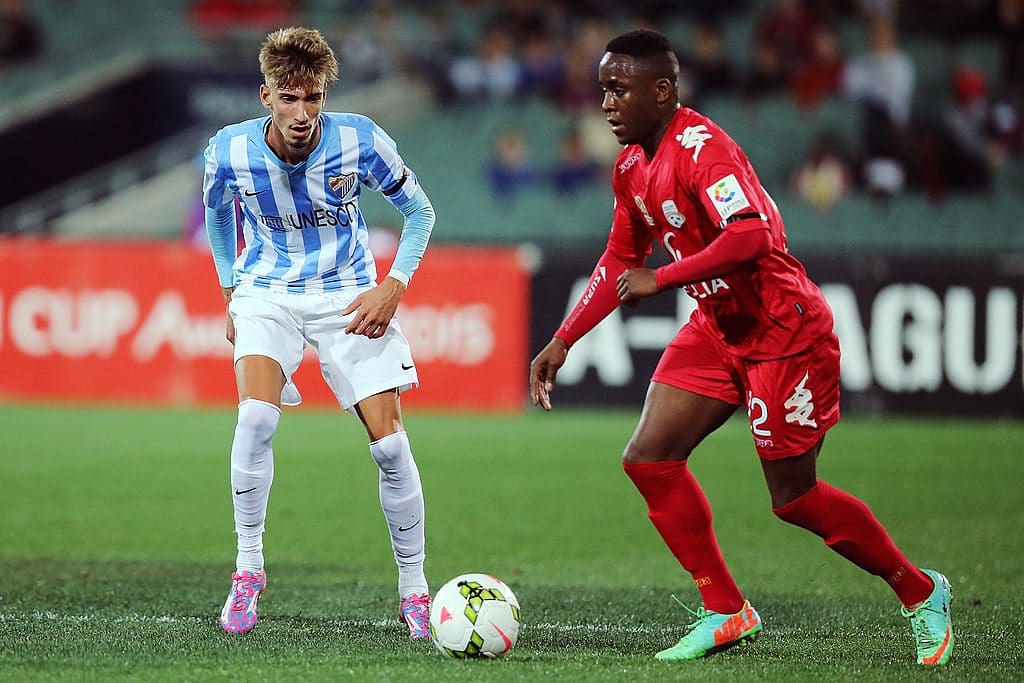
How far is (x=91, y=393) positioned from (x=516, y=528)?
7.72 metres

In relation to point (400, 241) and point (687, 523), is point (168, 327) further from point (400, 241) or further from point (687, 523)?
point (687, 523)

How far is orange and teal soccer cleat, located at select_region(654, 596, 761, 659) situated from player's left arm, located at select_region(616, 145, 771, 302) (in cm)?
120

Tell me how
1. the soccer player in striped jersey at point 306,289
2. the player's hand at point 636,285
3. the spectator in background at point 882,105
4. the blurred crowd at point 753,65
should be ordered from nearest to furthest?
the player's hand at point 636,285 → the soccer player in striped jersey at point 306,289 → the spectator in background at point 882,105 → the blurred crowd at point 753,65

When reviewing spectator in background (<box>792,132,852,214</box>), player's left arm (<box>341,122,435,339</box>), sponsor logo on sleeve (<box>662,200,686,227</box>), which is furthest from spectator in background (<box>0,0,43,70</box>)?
sponsor logo on sleeve (<box>662,200,686,227</box>)

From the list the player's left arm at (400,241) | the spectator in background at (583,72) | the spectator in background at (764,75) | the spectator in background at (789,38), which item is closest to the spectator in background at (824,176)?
the spectator in background at (764,75)

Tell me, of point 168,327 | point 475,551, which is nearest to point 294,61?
point 475,551

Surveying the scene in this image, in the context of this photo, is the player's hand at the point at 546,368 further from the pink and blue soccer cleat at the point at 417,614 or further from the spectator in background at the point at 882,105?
the spectator in background at the point at 882,105

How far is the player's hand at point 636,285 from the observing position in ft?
16.3

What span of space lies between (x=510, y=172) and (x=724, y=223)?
13149 millimetres

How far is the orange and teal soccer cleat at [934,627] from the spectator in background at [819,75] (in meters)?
13.8

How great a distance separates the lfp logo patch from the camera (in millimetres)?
4906

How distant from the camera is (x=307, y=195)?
5750 millimetres

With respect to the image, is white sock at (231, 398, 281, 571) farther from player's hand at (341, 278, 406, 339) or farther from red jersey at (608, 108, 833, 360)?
red jersey at (608, 108, 833, 360)

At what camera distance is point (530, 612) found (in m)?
6.11
